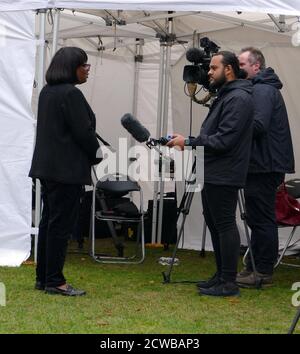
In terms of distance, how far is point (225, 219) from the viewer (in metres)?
5.65

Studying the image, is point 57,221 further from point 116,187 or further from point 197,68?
point 116,187

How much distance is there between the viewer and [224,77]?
5.73m

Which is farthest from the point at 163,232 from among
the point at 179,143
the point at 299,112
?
the point at 179,143

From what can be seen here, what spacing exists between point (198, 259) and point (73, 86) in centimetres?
283

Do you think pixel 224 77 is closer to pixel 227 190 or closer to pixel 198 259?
pixel 227 190

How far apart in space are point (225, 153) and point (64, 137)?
1.05 metres

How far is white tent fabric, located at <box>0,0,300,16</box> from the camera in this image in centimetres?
576

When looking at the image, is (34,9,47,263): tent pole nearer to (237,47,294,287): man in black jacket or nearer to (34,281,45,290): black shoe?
(34,281,45,290): black shoe

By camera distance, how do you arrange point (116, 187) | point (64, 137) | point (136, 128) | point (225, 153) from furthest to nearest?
point (116, 187) < point (136, 128) < point (225, 153) < point (64, 137)

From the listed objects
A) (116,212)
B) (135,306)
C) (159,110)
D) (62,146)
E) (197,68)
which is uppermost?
(197,68)

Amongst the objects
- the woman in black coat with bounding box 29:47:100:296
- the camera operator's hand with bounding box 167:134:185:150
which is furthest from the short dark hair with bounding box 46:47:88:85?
the camera operator's hand with bounding box 167:134:185:150

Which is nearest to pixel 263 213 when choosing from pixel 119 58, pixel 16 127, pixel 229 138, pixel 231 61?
pixel 229 138

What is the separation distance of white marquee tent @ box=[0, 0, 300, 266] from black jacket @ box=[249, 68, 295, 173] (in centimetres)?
57
